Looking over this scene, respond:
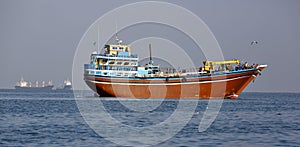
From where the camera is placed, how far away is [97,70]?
107 m

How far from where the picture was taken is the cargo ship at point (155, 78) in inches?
3708

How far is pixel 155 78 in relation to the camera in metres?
98.4

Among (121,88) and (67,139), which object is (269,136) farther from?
(121,88)

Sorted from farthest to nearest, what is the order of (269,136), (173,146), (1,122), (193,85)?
(193,85) → (1,122) → (269,136) → (173,146)

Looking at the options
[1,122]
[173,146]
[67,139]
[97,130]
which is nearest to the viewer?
[173,146]

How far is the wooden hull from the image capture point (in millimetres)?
93688

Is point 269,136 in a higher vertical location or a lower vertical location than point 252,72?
lower

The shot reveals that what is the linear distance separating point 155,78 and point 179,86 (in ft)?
18.4

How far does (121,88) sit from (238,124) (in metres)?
59.6

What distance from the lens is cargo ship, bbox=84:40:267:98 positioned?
309ft

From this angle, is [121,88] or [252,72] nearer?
[252,72]

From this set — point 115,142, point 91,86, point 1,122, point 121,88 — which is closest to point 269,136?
point 115,142

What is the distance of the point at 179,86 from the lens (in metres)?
96.4

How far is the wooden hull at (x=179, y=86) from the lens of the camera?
93.7 metres
